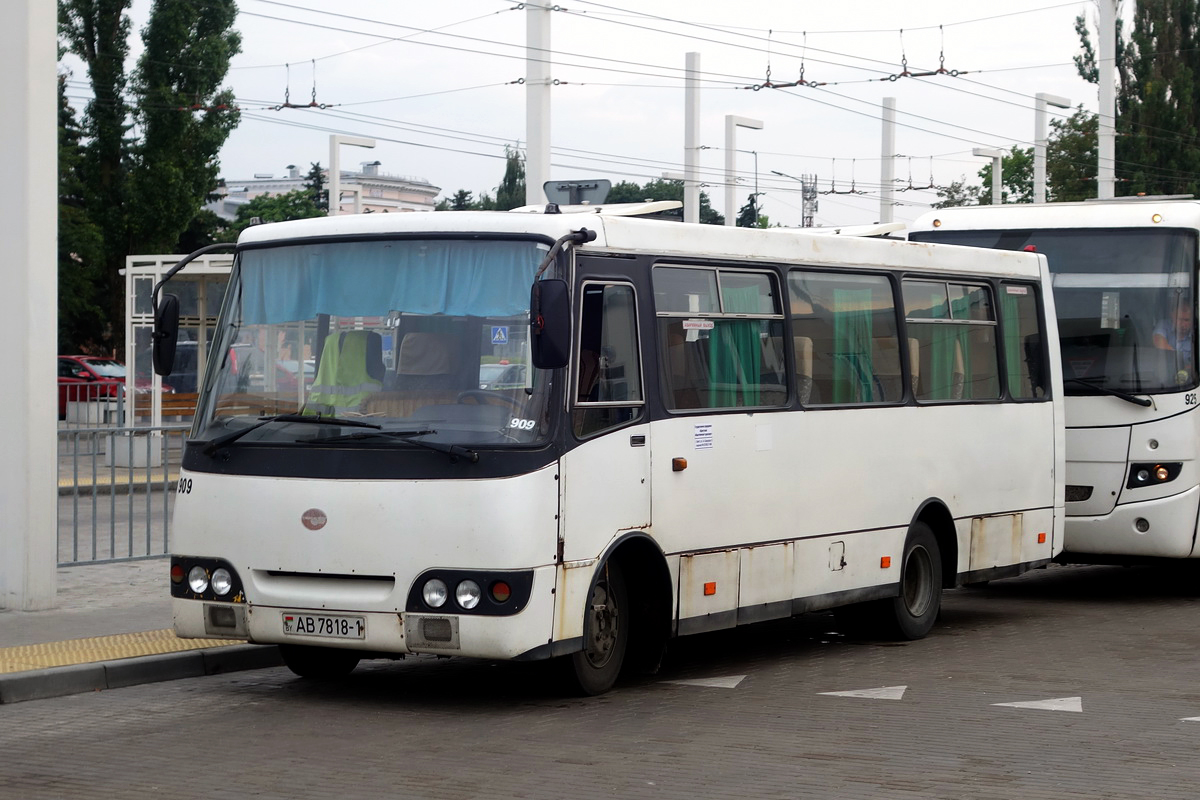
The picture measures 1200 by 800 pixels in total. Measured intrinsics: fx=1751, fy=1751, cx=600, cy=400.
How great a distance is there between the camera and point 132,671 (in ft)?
32.8

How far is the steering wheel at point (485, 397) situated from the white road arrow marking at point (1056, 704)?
10.3 feet

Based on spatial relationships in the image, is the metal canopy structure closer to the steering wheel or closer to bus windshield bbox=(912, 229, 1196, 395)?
bus windshield bbox=(912, 229, 1196, 395)

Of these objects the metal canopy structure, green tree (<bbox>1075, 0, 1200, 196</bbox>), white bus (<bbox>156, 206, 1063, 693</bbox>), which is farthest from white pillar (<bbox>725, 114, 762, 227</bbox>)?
white bus (<bbox>156, 206, 1063, 693</bbox>)

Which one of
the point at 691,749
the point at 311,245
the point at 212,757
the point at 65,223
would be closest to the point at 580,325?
the point at 311,245

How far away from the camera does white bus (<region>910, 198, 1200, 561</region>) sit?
14.4 m

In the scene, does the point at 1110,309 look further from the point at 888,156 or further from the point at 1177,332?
the point at 888,156

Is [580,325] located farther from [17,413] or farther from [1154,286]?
[1154,286]

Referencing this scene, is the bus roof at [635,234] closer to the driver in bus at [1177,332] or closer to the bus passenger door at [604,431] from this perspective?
the bus passenger door at [604,431]

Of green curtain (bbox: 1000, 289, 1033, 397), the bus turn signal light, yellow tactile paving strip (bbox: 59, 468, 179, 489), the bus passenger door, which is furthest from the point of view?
yellow tactile paving strip (bbox: 59, 468, 179, 489)

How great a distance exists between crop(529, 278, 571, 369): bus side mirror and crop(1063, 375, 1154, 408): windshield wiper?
7.42 m

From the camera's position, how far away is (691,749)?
318 inches

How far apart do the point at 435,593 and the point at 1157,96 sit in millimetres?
39988

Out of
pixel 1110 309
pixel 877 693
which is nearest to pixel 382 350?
pixel 877 693

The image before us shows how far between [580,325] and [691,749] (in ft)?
7.64
